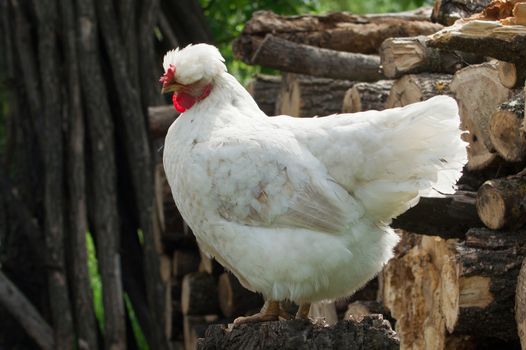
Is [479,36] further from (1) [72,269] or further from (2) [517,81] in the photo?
(1) [72,269]

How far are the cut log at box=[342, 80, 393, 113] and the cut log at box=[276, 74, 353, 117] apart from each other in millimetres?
486

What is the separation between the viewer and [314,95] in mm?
6867

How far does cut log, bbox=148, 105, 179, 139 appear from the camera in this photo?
25.4ft

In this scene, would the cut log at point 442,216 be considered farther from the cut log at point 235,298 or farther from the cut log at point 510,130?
the cut log at point 235,298

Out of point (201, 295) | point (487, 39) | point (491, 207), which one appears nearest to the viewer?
point (487, 39)

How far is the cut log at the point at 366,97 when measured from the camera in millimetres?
6211

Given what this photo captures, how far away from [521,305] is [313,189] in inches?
36.7

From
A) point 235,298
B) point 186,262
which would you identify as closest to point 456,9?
point 235,298

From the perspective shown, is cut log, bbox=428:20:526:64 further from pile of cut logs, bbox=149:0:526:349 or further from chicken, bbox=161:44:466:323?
chicken, bbox=161:44:466:323

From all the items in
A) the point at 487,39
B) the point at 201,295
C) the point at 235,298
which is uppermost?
the point at 487,39

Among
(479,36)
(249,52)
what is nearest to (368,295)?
(249,52)

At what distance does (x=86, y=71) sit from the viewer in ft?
27.7

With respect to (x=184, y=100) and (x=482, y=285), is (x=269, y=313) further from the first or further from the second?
(x=184, y=100)

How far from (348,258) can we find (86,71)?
442 cm
